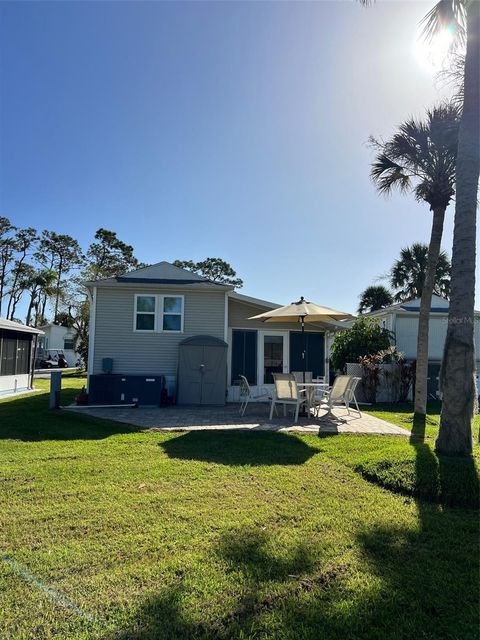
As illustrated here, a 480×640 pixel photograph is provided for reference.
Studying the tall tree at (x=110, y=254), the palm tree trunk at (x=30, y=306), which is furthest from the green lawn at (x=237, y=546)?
the palm tree trunk at (x=30, y=306)

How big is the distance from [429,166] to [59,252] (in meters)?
43.3

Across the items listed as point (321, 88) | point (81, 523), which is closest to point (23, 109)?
point (321, 88)

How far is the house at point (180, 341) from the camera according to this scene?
37.6ft

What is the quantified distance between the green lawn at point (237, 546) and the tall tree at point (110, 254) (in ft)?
119

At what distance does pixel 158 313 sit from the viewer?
12219 mm

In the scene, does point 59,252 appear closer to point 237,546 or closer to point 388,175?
point 388,175

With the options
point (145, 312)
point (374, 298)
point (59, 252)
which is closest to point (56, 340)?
point (59, 252)

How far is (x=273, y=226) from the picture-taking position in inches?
542

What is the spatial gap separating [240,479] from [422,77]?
8553 mm

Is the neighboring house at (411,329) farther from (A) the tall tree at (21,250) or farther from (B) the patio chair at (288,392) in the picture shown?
(A) the tall tree at (21,250)

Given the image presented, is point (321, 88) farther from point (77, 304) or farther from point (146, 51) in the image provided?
point (77, 304)

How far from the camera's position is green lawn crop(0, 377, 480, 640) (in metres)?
2.21

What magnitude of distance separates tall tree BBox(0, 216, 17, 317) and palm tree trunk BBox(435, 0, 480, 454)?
150ft

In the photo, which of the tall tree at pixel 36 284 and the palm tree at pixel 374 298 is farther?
the tall tree at pixel 36 284
